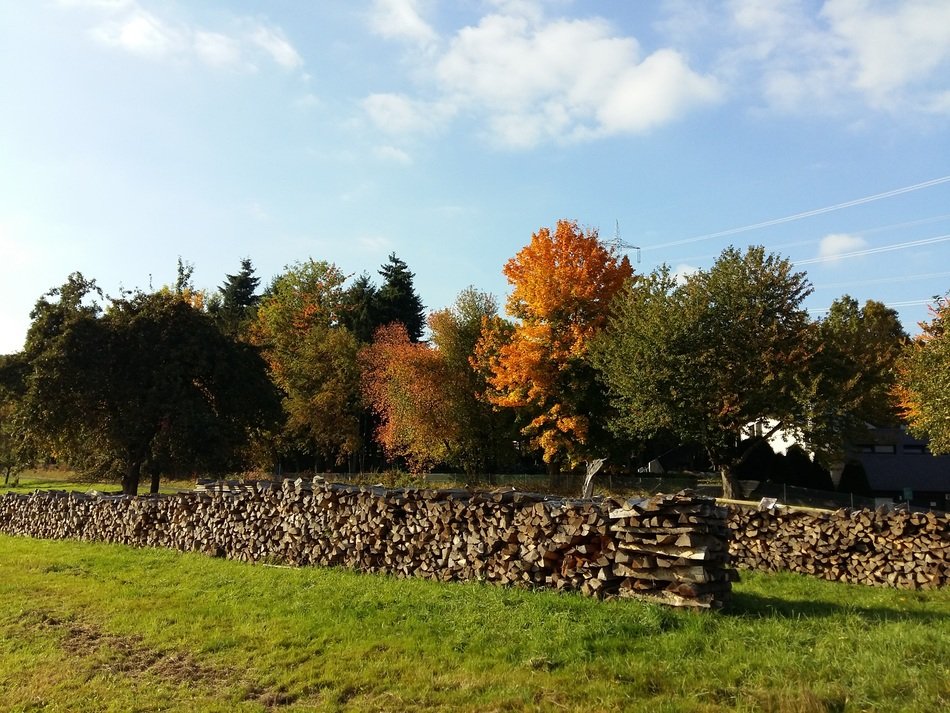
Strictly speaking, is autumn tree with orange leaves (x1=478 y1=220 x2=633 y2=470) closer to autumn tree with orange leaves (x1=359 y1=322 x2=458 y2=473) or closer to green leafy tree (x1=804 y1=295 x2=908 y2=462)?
autumn tree with orange leaves (x1=359 y1=322 x2=458 y2=473)

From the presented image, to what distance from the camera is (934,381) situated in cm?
2586

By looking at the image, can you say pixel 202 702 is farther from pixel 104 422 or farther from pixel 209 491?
pixel 104 422

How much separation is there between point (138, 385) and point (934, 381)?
102ft

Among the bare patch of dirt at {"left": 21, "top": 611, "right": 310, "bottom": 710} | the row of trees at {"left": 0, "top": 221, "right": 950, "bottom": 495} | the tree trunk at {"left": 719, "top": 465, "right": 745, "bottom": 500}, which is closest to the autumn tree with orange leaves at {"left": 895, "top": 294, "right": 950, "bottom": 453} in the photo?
the row of trees at {"left": 0, "top": 221, "right": 950, "bottom": 495}

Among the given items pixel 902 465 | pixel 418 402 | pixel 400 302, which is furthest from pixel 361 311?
pixel 902 465

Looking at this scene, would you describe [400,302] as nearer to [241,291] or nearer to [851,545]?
[241,291]

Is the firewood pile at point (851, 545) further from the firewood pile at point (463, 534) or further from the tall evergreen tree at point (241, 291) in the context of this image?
the tall evergreen tree at point (241, 291)

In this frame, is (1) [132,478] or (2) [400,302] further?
(2) [400,302]

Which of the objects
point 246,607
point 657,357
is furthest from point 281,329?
point 246,607

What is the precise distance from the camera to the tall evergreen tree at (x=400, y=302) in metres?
54.6

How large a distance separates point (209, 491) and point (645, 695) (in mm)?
11668

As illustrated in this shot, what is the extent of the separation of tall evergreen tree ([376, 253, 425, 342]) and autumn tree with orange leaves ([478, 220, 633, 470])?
20091 mm

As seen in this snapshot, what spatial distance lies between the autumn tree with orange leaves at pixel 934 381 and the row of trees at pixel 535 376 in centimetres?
9

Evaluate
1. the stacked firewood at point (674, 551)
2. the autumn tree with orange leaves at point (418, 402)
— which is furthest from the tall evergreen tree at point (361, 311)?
the stacked firewood at point (674, 551)
